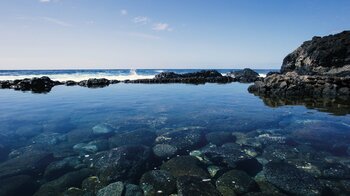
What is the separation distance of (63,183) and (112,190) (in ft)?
5.32

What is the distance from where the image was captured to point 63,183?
7676 millimetres

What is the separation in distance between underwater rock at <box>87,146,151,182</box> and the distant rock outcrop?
21731 mm

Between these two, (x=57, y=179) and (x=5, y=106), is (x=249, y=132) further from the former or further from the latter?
(x=5, y=106)

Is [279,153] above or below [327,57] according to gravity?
below

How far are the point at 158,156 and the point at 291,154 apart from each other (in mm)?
4892

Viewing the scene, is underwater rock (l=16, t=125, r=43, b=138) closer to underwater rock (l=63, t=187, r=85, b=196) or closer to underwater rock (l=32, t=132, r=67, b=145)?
underwater rock (l=32, t=132, r=67, b=145)

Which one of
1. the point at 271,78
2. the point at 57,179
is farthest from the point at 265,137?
the point at 271,78

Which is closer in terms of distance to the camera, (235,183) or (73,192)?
(73,192)

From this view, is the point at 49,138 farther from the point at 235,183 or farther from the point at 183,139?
the point at 235,183

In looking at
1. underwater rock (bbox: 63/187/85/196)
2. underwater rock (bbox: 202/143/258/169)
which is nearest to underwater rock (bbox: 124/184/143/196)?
underwater rock (bbox: 63/187/85/196)

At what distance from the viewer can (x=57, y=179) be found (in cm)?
796

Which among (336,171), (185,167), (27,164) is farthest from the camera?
(27,164)

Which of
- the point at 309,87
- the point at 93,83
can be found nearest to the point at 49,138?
the point at 309,87

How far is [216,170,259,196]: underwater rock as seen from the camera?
714 cm
